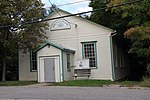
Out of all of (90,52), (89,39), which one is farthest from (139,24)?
(90,52)

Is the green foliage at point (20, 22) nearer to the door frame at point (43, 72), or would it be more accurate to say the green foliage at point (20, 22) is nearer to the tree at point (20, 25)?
the tree at point (20, 25)

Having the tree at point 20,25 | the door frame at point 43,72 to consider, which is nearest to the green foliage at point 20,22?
the tree at point 20,25

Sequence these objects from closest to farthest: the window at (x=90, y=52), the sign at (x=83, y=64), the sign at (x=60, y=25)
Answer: the sign at (x=83, y=64) → the window at (x=90, y=52) → the sign at (x=60, y=25)

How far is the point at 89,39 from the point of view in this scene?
28500 millimetres

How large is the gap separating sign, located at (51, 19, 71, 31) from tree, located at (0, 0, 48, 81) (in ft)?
4.95

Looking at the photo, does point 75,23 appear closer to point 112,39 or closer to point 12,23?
point 112,39

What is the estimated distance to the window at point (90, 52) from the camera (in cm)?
2824

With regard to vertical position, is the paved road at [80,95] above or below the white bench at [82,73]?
below

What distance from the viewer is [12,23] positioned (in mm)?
26922

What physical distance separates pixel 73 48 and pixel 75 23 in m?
2.47

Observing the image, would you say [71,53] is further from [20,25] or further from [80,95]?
[80,95]

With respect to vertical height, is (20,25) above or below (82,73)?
above

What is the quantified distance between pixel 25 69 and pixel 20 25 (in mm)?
5683

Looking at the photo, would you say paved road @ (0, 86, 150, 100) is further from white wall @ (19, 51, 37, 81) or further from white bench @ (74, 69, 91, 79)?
white wall @ (19, 51, 37, 81)
